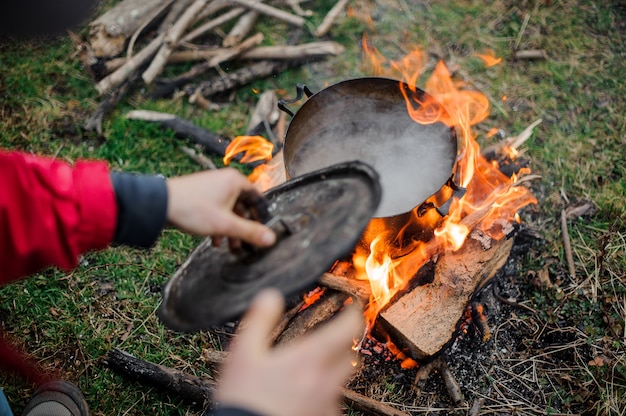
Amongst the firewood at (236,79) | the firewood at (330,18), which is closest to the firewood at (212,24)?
the firewood at (236,79)

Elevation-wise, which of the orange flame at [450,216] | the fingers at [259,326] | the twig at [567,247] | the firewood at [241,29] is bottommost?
the twig at [567,247]

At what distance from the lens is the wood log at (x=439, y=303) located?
9.00 feet

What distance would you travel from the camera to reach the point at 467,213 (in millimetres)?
3164

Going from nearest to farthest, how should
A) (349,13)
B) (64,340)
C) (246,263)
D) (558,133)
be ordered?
(246,263), (64,340), (558,133), (349,13)

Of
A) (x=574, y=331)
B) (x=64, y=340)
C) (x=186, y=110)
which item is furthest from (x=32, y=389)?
(x=574, y=331)

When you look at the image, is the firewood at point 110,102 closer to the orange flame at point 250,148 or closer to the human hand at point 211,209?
the orange flame at point 250,148

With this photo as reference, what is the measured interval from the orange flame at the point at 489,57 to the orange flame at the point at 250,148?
2.53 metres

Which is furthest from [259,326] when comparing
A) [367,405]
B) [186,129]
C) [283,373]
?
[186,129]

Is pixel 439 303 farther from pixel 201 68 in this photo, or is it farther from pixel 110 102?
pixel 110 102

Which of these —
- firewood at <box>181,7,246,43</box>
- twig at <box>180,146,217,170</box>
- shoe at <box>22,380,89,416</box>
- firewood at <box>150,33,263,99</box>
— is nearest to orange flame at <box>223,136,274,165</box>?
twig at <box>180,146,217,170</box>

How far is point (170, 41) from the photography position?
4.58 m

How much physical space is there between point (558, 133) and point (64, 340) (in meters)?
4.30

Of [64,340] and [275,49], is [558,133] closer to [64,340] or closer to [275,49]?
[275,49]

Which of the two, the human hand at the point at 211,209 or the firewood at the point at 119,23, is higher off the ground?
the human hand at the point at 211,209
